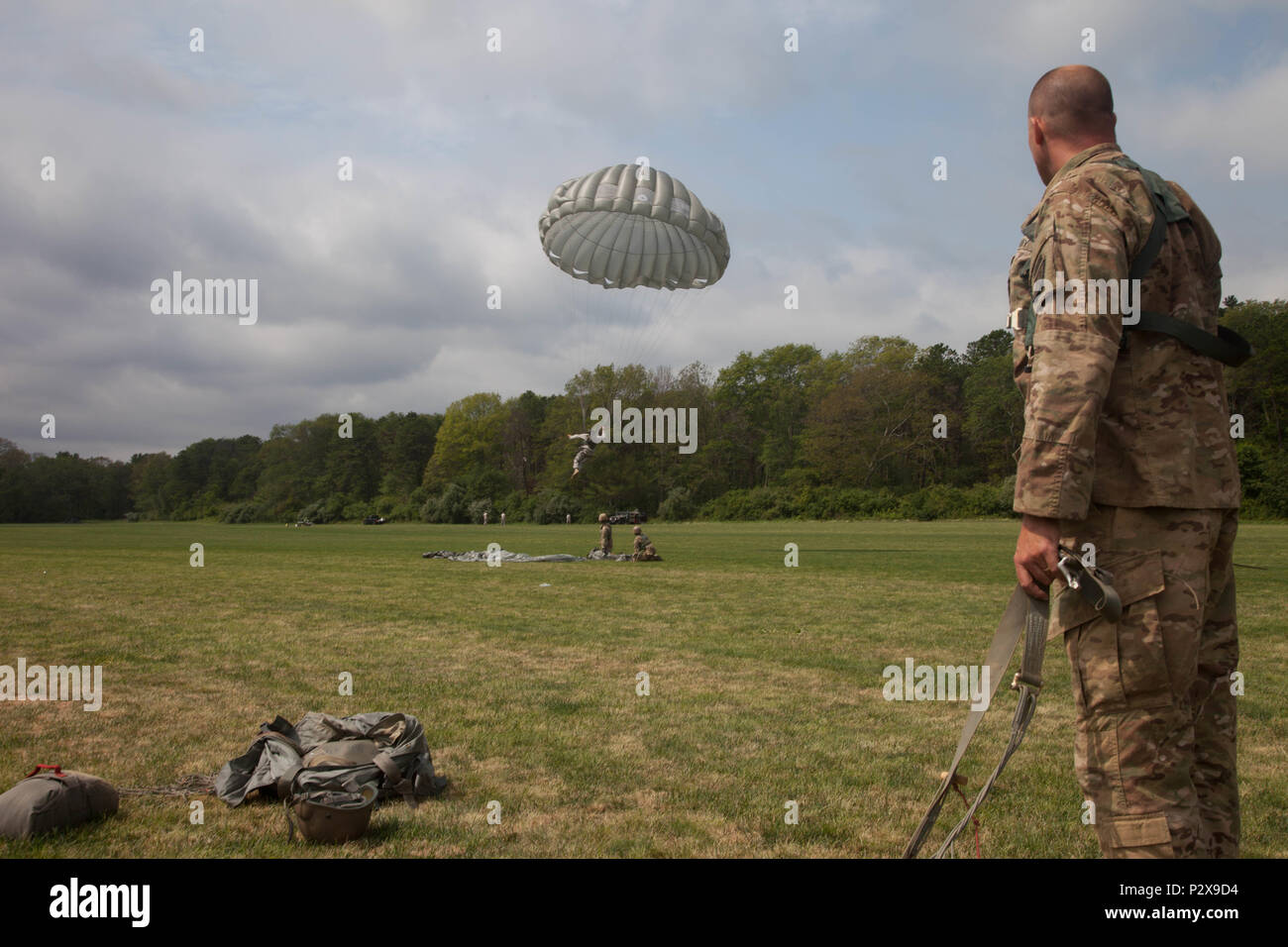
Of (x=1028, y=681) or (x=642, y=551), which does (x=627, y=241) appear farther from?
(x=1028, y=681)

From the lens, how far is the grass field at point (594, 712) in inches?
163

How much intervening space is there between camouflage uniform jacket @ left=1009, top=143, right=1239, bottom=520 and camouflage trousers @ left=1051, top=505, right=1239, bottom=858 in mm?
110

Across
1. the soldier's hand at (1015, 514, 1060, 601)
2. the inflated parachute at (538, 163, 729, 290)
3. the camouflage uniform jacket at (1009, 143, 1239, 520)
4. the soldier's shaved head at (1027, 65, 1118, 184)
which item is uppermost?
the inflated parachute at (538, 163, 729, 290)

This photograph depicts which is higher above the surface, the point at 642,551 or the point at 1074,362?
the point at 1074,362

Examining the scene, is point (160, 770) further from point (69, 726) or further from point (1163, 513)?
point (1163, 513)

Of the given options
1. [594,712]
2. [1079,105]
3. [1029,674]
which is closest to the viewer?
[1029,674]

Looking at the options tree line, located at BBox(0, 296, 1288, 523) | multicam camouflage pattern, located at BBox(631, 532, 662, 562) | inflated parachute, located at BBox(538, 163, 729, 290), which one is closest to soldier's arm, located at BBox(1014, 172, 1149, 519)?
inflated parachute, located at BBox(538, 163, 729, 290)

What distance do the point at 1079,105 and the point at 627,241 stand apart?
16.9 meters

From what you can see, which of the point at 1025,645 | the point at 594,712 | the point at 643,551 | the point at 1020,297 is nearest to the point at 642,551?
the point at 643,551

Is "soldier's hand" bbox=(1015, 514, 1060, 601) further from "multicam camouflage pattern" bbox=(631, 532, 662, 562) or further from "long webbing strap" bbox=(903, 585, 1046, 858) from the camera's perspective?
"multicam camouflage pattern" bbox=(631, 532, 662, 562)

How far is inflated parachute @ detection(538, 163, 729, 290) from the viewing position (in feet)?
59.4

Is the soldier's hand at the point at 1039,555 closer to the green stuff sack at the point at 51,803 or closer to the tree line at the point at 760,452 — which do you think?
the green stuff sack at the point at 51,803

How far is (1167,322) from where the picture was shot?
2.62m
